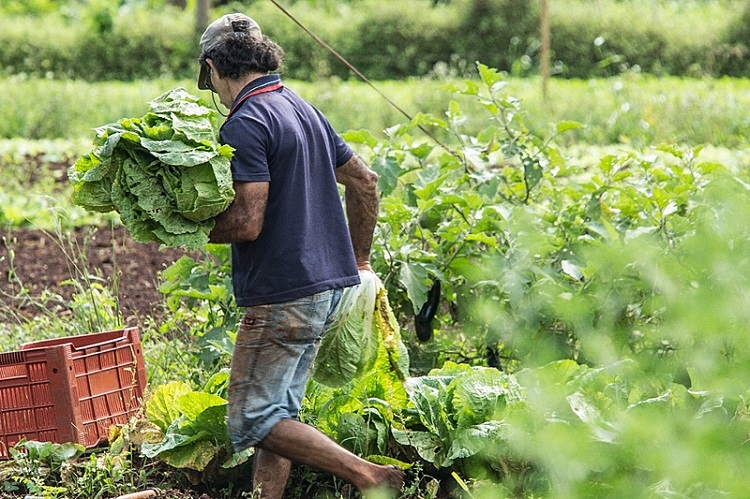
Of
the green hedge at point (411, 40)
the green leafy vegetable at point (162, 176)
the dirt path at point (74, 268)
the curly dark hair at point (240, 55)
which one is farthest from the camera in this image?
the green hedge at point (411, 40)

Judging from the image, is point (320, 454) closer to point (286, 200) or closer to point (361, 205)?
point (286, 200)

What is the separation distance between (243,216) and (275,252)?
0.16 meters

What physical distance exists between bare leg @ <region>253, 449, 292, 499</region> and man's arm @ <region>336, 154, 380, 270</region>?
719mm

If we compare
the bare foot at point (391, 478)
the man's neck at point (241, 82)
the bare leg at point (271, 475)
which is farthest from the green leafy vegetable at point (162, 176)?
the bare foot at point (391, 478)

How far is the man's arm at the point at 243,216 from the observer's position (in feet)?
10.0

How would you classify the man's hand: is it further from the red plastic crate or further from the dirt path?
the dirt path

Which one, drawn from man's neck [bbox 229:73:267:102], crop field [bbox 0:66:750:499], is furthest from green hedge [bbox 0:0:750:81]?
man's neck [bbox 229:73:267:102]

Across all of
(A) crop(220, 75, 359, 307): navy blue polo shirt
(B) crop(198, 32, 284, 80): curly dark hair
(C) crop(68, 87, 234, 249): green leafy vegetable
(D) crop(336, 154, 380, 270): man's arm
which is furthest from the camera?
(D) crop(336, 154, 380, 270): man's arm

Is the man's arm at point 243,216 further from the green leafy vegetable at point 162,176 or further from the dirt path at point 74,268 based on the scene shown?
the dirt path at point 74,268

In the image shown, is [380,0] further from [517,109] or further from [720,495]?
[720,495]

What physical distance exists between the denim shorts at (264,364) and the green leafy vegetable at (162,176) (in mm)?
336

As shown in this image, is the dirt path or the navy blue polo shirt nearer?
the navy blue polo shirt

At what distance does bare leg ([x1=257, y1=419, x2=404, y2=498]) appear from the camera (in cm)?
314

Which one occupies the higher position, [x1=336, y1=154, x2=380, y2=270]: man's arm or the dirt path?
[x1=336, y1=154, x2=380, y2=270]: man's arm
